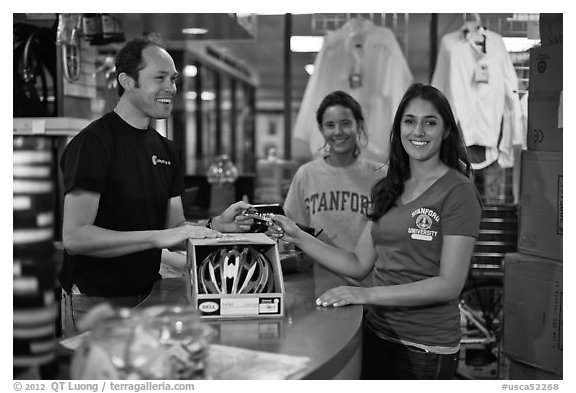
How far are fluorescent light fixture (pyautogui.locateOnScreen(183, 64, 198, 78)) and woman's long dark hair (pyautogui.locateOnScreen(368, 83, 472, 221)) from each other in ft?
27.1

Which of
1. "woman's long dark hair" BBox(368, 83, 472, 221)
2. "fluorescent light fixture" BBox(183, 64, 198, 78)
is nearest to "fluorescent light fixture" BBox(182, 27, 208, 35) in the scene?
"woman's long dark hair" BBox(368, 83, 472, 221)

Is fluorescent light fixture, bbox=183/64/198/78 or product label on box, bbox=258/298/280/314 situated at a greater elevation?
fluorescent light fixture, bbox=183/64/198/78

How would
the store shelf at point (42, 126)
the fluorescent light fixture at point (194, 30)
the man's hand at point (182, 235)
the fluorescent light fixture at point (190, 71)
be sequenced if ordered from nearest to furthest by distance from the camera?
1. the man's hand at point (182, 235)
2. the store shelf at point (42, 126)
3. the fluorescent light fixture at point (194, 30)
4. the fluorescent light fixture at point (190, 71)

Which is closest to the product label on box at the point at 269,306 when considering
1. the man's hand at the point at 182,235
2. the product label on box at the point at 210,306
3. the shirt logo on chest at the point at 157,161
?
the product label on box at the point at 210,306

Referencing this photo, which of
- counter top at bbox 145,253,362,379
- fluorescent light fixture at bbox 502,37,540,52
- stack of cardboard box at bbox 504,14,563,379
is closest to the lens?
counter top at bbox 145,253,362,379

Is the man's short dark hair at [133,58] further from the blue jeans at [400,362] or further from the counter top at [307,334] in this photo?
the blue jeans at [400,362]

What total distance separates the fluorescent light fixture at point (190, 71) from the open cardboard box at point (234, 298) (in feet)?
28.1

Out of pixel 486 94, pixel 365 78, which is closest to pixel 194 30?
pixel 365 78

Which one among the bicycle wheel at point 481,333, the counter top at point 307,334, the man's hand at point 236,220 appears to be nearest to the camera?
the counter top at point 307,334

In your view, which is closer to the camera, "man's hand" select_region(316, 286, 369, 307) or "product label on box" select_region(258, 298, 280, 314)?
"product label on box" select_region(258, 298, 280, 314)

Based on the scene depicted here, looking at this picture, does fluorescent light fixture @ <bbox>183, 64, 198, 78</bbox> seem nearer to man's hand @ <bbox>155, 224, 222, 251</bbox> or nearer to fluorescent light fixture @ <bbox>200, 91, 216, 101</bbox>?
fluorescent light fixture @ <bbox>200, 91, 216, 101</bbox>

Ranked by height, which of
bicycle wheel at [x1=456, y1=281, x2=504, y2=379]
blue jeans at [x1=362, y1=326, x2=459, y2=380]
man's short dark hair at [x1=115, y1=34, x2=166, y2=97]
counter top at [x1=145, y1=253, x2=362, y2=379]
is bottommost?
bicycle wheel at [x1=456, y1=281, x2=504, y2=379]

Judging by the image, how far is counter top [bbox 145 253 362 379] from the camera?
1.80 meters

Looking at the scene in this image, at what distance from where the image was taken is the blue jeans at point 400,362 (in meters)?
2.34
